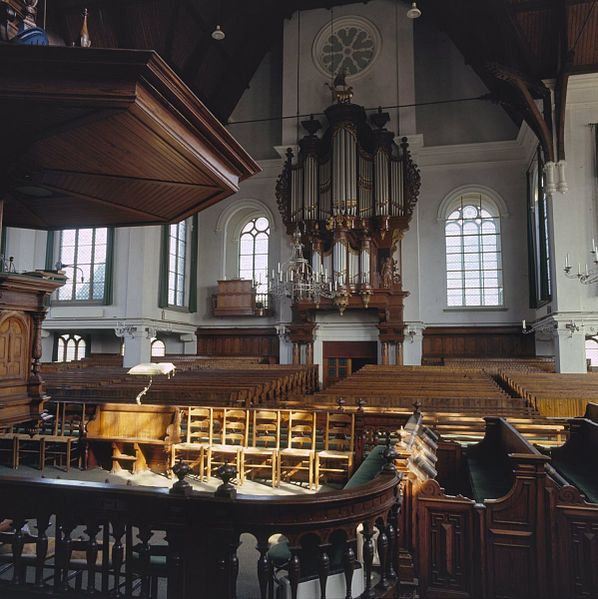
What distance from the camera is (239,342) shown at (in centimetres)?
1544

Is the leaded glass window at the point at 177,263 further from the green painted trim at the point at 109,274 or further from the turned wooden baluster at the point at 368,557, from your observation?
the turned wooden baluster at the point at 368,557

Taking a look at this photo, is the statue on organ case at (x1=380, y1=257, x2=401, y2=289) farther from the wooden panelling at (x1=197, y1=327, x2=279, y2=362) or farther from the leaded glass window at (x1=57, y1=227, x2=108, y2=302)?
the leaded glass window at (x1=57, y1=227, x2=108, y2=302)

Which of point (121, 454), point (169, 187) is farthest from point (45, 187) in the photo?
point (121, 454)

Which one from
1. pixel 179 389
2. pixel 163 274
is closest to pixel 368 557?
pixel 179 389

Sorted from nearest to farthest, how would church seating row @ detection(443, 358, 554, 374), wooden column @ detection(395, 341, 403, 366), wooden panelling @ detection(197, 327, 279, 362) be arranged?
church seating row @ detection(443, 358, 554, 374) < wooden column @ detection(395, 341, 403, 366) < wooden panelling @ detection(197, 327, 279, 362)

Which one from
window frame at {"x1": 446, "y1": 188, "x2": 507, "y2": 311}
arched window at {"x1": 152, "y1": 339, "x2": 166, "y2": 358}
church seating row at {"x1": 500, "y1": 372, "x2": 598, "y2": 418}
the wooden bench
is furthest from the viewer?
arched window at {"x1": 152, "y1": 339, "x2": 166, "y2": 358}

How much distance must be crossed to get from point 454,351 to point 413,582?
479 inches

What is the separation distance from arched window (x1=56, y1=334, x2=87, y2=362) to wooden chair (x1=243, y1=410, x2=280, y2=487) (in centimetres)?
1061

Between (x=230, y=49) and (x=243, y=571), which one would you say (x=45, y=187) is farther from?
(x=230, y=49)

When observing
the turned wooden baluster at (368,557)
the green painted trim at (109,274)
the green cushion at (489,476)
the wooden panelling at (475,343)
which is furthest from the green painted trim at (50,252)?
the turned wooden baluster at (368,557)

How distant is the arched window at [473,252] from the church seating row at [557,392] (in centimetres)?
628

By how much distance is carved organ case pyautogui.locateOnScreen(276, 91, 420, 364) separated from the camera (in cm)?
1373

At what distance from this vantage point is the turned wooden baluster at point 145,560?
63.3 inches

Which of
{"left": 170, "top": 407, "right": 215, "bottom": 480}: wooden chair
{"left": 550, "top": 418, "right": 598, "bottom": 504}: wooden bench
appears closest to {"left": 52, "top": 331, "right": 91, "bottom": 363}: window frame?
{"left": 170, "top": 407, "right": 215, "bottom": 480}: wooden chair
